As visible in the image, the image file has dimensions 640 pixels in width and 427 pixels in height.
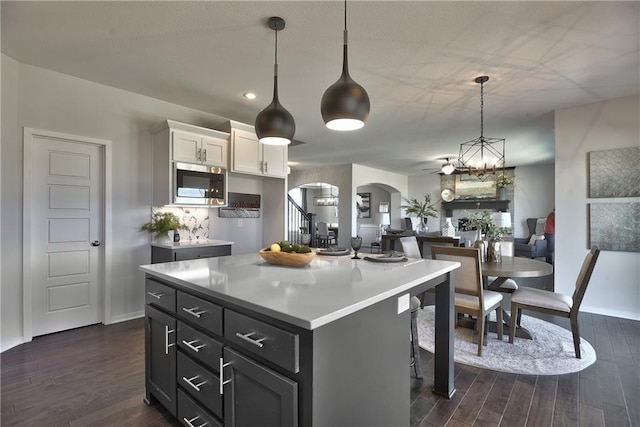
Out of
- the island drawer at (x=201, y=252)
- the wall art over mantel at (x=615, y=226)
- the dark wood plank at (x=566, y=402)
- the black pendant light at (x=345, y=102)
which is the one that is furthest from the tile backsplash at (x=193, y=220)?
the wall art over mantel at (x=615, y=226)

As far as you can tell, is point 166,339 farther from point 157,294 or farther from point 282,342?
point 282,342

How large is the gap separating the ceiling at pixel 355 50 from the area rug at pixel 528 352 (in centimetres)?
259

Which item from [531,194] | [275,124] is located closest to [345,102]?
[275,124]

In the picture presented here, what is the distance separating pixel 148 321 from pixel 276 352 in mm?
1217

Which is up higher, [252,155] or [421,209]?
[252,155]

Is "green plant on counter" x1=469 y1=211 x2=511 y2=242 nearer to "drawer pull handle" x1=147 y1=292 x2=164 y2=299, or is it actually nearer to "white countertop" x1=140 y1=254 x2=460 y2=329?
"white countertop" x1=140 y1=254 x2=460 y2=329

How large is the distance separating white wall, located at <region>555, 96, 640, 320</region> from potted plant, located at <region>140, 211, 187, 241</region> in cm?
484

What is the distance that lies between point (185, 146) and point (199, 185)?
1.59ft

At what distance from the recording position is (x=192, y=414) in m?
1.61

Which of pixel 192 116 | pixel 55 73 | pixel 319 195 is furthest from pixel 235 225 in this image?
pixel 319 195

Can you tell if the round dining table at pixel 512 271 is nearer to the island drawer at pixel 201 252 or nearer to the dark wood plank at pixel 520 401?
the dark wood plank at pixel 520 401

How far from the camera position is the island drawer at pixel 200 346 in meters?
1.43

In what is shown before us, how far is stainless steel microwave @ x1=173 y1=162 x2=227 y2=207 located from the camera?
3604 millimetres

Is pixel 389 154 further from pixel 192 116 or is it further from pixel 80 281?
pixel 80 281
